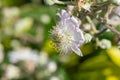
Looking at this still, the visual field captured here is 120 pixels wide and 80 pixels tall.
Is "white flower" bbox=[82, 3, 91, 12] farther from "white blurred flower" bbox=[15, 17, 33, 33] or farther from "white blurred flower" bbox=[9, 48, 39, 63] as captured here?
"white blurred flower" bbox=[15, 17, 33, 33]

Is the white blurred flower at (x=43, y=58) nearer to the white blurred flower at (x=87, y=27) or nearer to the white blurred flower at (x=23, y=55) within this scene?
the white blurred flower at (x=23, y=55)

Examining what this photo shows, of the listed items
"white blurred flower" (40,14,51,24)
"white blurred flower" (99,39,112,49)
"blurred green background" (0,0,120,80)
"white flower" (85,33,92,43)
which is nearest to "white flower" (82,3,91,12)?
"white flower" (85,33,92,43)

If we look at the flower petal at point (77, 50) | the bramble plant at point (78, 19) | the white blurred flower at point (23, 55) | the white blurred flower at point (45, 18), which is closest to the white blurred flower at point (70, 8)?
the bramble plant at point (78, 19)

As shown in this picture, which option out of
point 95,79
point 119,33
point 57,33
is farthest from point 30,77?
point 119,33

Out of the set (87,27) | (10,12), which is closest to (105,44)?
(87,27)

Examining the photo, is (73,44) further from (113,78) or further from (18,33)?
(18,33)

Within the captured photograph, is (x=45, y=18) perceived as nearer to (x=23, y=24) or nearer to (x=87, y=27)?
(x=23, y=24)

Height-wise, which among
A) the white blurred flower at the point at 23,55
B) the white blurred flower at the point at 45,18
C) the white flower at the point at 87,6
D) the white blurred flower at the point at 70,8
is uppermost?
the white flower at the point at 87,6
